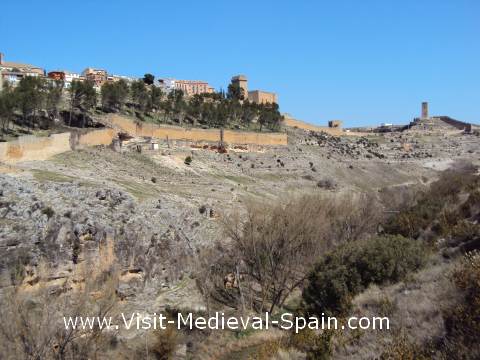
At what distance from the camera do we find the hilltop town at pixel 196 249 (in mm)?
10133

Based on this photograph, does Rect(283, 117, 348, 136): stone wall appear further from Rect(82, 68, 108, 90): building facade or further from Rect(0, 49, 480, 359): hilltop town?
Rect(0, 49, 480, 359): hilltop town

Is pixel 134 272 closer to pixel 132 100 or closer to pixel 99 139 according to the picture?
pixel 99 139

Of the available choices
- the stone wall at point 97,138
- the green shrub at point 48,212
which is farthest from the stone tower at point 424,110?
the green shrub at point 48,212

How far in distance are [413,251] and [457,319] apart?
6.56 meters

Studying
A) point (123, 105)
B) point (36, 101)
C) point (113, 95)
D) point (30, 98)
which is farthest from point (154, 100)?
point (30, 98)

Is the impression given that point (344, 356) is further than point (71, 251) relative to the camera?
No

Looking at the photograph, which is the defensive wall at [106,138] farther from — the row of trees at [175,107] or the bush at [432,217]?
the bush at [432,217]

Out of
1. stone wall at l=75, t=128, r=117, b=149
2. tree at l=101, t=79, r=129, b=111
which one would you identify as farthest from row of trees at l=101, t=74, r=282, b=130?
stone wall at l=75, t=128, r=117, b=149

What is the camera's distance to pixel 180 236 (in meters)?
26.6

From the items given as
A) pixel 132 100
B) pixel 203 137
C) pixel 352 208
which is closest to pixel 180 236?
pixel 352 208

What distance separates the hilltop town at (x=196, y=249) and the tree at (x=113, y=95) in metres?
4.87

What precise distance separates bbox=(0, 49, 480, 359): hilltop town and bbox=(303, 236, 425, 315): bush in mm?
44

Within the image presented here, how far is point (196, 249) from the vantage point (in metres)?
25.9

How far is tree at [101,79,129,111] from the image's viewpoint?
5488cm
